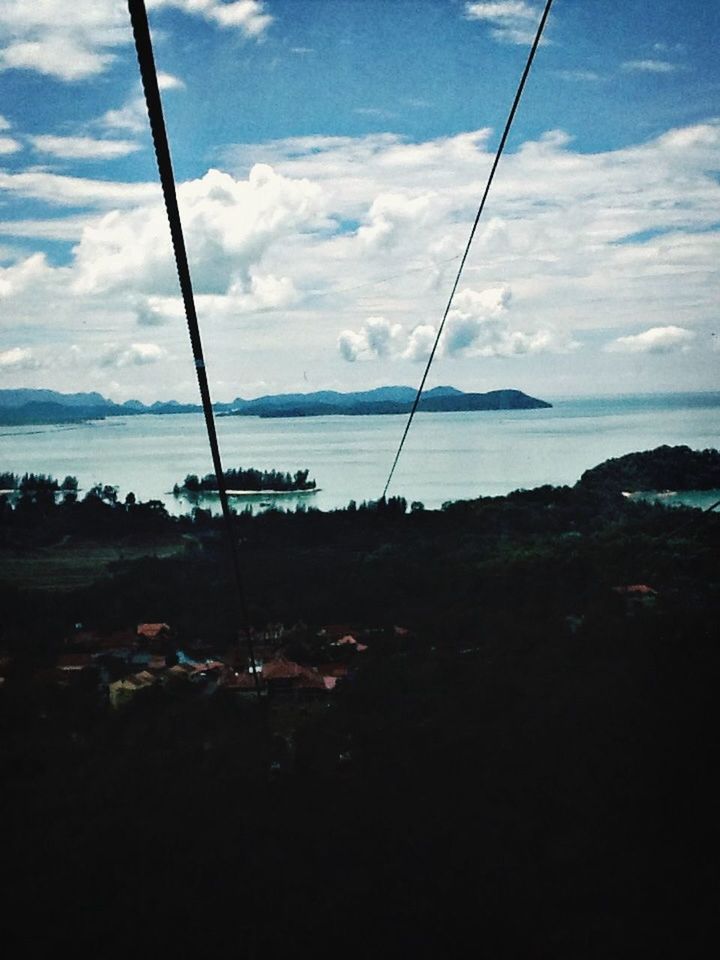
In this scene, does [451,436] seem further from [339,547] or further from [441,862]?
Result: [441,862]

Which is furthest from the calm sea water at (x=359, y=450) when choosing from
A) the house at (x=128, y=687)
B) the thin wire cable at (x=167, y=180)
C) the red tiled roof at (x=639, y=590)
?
the thin wire cable at (x=167, y=180)

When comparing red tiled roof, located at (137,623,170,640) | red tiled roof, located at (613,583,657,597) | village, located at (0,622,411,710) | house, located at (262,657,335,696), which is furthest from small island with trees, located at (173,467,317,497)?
red tiled roof, located at (613,583,657,597)

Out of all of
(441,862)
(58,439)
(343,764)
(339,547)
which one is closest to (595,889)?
(441,862)

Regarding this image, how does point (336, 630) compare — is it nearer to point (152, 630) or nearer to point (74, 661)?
point (152, 630)

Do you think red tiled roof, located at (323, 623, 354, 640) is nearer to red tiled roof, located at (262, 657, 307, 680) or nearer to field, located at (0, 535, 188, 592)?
red tiled roof, located at (262, 657, 307, 680)

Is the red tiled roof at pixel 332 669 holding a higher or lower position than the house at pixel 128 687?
lower

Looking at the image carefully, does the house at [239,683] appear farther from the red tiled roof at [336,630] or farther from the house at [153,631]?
the house at [153,631]

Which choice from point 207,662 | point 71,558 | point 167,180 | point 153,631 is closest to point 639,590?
point 207,662
